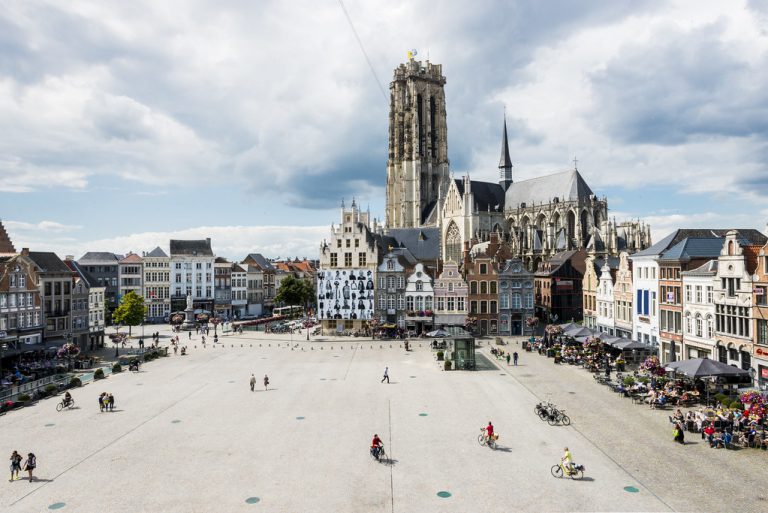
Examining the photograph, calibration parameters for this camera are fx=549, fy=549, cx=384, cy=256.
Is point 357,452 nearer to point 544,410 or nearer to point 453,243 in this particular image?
point 544,410

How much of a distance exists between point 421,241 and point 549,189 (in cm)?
3897

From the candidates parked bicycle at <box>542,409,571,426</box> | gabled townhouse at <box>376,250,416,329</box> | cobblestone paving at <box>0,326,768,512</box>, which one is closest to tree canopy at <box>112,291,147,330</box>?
gabled townhouse at <box>376,250,416,329</box>

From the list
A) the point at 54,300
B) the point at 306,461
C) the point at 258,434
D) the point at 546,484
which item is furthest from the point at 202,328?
the point at 546,484

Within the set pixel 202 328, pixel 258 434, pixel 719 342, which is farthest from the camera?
pixel 202 328

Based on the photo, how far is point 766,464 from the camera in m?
23.4

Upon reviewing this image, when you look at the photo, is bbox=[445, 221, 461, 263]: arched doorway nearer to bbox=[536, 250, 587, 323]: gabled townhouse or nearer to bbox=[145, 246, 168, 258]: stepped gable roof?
bbox=[536, 250, 587, 323]: gabled townhouse

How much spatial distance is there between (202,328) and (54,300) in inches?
882

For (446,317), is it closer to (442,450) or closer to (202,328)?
(202,328)

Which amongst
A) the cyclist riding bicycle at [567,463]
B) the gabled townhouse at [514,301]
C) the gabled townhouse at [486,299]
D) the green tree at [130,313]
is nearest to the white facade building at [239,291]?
the green tree at [130,313]

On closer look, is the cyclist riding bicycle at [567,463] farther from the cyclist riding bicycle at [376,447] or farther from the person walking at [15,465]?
the person walking at [15,465]

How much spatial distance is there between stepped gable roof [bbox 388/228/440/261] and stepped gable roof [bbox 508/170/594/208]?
33384 mm

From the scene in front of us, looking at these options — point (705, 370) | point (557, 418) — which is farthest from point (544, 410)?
point (705, 370)

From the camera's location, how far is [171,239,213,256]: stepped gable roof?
10050 cm

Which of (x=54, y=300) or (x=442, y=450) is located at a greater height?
(x=54, y=300)
